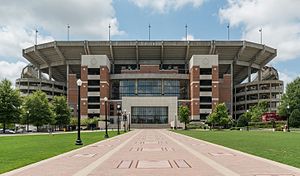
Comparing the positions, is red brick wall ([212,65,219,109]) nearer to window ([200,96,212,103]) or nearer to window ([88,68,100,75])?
window ([200,96,212,103])

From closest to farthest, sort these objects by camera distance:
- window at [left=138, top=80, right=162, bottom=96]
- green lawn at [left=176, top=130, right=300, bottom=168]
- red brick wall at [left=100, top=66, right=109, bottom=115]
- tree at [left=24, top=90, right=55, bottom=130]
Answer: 1. green lawn at [left=176, top=130, right=300, bottom=168]
2. tree at [left=24, top=90, right=55, bottom=130]
3. red brick wall at [left=100, top=66, right=109, bottom=115]
4. window at [left=138, top=80, right=162, bottom=96]

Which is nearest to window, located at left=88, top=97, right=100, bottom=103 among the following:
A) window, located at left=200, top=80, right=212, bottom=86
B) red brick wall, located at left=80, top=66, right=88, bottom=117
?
red brick wall, located at left=80, top=66, right=88, bottom=117

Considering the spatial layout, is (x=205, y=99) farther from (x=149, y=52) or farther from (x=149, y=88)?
(x=149, y=52)

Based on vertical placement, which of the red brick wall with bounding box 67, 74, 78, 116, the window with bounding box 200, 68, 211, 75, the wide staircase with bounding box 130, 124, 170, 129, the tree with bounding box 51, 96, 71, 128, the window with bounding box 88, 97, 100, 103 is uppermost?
the window with bounding box 200, 68, 211, 75

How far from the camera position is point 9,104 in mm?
69000

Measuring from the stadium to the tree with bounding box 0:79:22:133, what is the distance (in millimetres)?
56278

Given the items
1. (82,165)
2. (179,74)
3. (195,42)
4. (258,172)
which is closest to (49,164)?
(82,165)

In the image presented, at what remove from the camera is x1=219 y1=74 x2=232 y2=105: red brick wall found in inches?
5379

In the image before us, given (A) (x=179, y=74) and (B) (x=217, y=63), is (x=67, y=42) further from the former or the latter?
(B) (x=217, y=63)

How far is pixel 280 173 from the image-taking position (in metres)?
12.1

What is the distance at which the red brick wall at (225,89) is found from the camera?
136625 millimetres

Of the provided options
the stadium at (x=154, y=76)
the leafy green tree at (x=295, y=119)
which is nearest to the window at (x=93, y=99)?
the stadium at (x=154, y=76)

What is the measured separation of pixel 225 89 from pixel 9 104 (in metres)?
84.2

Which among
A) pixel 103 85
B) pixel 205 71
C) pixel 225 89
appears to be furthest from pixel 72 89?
pixel 225 89
